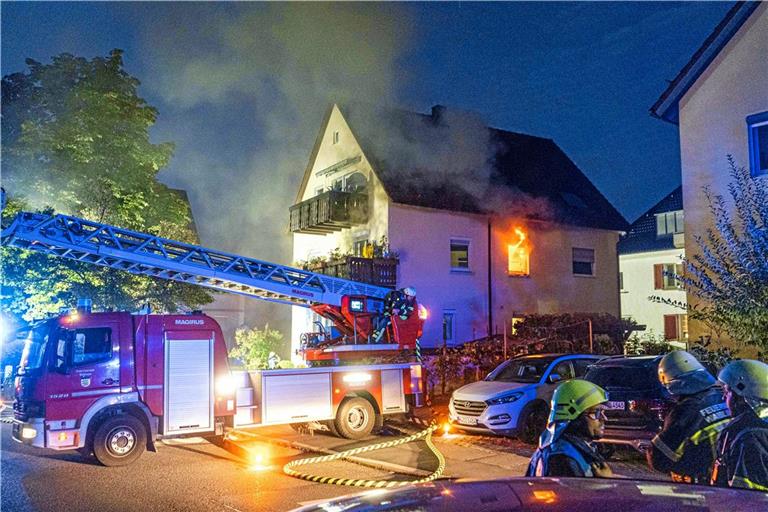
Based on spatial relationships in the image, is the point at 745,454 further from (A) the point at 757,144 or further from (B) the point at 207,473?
(A) the point at 757,144

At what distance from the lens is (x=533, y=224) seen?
27.4 meters

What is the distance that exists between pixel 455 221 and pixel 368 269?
448 cm

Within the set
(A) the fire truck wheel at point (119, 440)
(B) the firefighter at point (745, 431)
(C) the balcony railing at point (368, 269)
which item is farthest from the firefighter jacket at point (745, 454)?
(C) the balcony railing at point (368, 269)

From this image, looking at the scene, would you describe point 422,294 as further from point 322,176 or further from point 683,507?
point 683,507

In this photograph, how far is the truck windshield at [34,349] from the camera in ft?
34.5

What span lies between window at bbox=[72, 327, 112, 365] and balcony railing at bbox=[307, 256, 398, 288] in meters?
12.5

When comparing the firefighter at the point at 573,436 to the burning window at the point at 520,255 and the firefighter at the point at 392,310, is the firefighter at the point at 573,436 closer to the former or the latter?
the firefighter at the point at 392,310

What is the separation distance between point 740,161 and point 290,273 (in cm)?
962

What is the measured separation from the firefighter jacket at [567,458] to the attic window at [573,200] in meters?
26.6

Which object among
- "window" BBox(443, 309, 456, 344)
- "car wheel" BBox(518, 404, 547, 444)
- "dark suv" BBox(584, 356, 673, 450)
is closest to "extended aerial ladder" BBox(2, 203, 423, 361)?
"car wheel" BBox(518, 404, 547, 444)

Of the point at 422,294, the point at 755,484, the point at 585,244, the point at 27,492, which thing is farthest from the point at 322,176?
the point at 755,484

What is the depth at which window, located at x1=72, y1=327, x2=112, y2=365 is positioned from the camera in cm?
1046

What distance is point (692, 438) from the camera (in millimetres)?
4090

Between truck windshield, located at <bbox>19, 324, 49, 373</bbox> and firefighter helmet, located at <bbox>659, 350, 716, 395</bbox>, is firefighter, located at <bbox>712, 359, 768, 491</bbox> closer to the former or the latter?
firefighter helmet, located at <bbox>659, 350, 716, 395</bbox>
